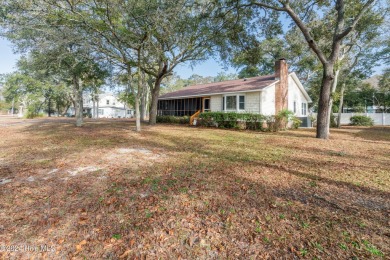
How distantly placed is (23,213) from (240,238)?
3.12 metres

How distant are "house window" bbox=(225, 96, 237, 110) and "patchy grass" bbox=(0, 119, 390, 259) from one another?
1254cm

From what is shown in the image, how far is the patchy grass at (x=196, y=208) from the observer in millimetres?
2199

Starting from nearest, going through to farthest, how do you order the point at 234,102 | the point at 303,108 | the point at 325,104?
the point at 325,104 < the point at 234,102 < the point at 303,108

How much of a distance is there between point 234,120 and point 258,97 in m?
3.18

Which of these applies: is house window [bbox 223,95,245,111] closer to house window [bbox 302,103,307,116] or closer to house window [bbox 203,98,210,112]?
house window [bbox 203,98,210,112]

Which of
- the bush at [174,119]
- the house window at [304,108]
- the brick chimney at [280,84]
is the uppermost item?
the brick chimney at [280,84]

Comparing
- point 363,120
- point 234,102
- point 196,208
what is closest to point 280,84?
point 234,102

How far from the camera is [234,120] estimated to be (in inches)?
595

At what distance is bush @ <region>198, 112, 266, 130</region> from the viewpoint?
558 inches

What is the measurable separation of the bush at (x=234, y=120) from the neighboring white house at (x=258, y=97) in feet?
6.83

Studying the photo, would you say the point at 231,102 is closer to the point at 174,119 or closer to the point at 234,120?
the point at 234,120

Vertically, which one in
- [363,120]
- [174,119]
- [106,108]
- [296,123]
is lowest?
[296,123]

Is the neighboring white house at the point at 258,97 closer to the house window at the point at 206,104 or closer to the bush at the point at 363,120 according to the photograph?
the house window at the point at 206,104

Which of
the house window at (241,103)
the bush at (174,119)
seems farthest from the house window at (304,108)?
the bush at (174,119)
